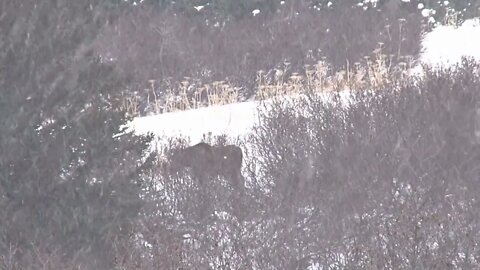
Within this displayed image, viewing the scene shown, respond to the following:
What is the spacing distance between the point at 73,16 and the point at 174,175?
1357mm

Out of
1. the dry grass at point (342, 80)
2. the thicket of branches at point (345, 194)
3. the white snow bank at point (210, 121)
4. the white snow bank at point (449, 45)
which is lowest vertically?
the thicket of branches at point (345, 194)

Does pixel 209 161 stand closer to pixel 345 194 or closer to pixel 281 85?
pixel 345 194

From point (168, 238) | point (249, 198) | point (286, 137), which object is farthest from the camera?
point (286, 137)

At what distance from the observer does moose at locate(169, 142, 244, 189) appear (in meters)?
5.98

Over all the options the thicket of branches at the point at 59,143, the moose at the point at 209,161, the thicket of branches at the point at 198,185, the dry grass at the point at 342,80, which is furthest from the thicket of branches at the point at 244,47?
the thicket of branches at the point at 59,143

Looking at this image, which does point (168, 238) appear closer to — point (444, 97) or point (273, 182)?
point (273, 182)

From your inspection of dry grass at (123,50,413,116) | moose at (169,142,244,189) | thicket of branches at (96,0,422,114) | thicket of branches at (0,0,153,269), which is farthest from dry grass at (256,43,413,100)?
thicket of branches at (0,0,153,269)

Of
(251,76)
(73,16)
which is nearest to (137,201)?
(73,16)

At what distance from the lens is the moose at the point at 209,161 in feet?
19.6

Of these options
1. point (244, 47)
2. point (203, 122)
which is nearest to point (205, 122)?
point (203, 122)

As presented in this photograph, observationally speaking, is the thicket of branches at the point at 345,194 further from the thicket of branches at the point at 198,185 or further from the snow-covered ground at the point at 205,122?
the snow-covered ground at the point at 205,122

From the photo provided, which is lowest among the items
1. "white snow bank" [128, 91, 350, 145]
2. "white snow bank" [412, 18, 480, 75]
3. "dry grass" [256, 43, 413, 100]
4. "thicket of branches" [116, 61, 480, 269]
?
"thicket of branches" [116, 61, 480, 269]

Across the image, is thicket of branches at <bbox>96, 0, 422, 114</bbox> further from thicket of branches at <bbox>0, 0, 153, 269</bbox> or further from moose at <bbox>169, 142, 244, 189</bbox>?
thicket of branches at <bbox>0, 0, 153, 269</bbox>

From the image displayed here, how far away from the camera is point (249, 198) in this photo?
536 cm
